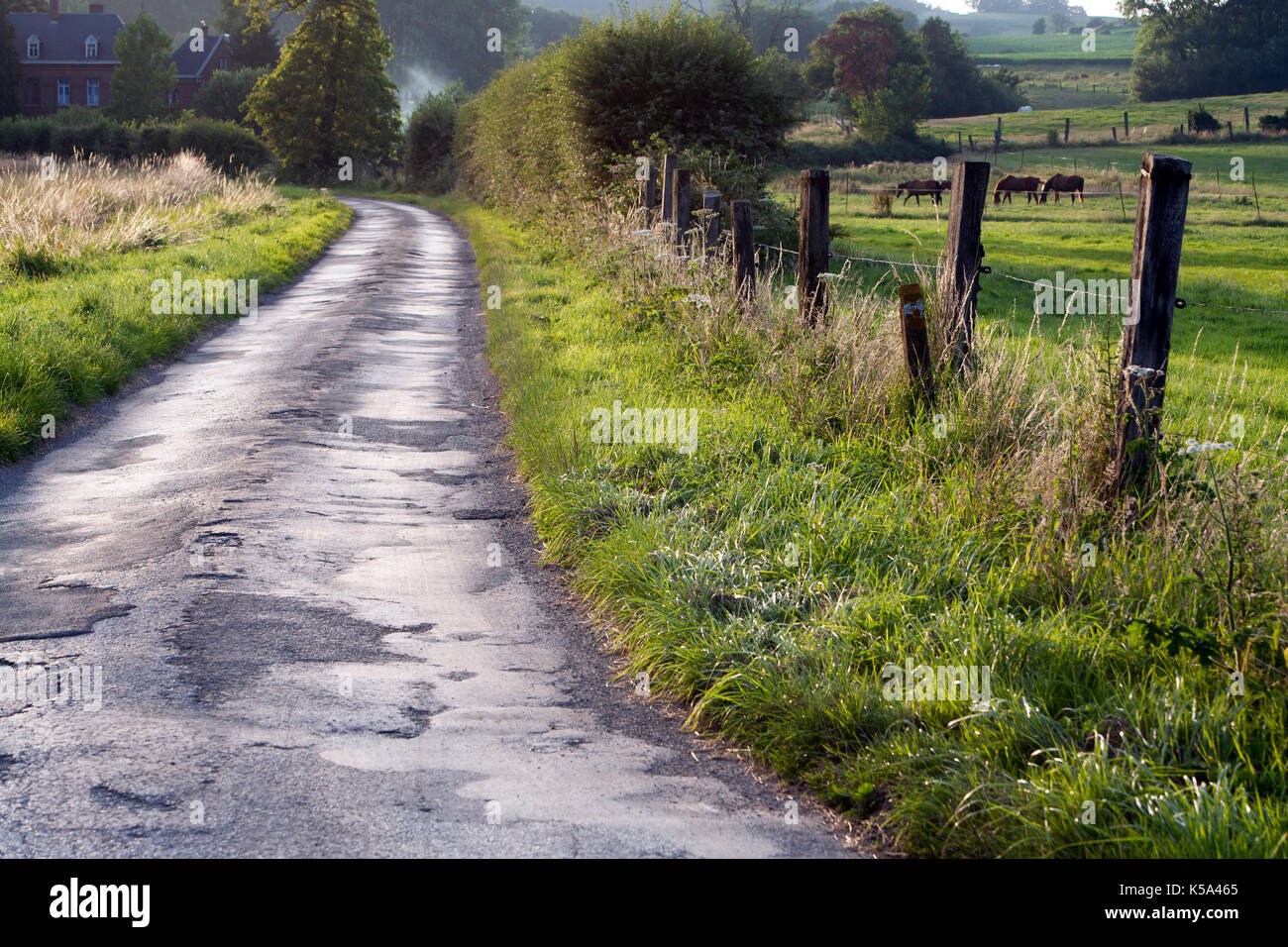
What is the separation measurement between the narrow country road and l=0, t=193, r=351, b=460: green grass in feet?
1.64

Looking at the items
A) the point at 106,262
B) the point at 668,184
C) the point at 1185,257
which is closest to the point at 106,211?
the point at 106,262

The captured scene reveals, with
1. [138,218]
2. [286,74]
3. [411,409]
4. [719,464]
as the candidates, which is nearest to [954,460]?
[719,464]

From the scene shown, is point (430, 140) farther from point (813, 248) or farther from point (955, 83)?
point (813, 248)

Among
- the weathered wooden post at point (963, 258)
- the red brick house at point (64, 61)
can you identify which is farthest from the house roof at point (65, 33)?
the weathered wooden post at point (963, 258)

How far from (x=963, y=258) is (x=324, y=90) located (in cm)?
5345

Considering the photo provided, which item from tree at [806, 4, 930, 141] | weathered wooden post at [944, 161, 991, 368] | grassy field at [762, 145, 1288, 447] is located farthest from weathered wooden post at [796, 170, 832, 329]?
tree at [806, 4, 930, 141]

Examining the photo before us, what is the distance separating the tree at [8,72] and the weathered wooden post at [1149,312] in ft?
225

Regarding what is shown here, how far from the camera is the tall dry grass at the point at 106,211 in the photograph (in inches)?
607

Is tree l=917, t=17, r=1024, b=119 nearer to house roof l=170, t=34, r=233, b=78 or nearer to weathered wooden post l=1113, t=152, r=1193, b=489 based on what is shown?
house roof l=170, t=34, r=233, b=78

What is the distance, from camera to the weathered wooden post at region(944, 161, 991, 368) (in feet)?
20.0
